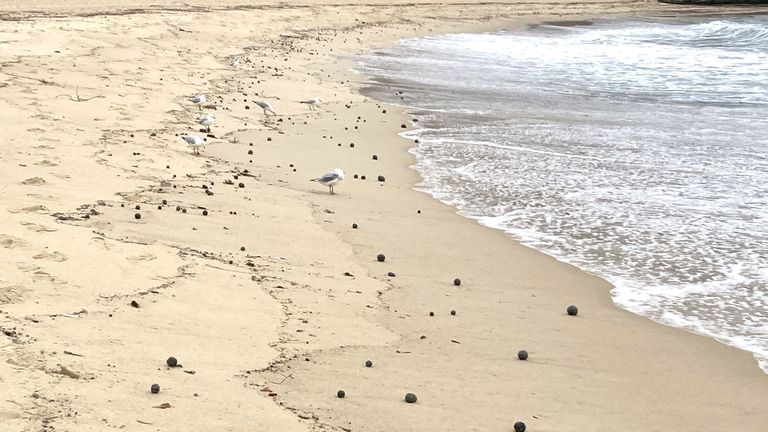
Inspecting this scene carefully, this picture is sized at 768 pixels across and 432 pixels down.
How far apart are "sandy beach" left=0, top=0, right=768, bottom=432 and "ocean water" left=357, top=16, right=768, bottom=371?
460 mm

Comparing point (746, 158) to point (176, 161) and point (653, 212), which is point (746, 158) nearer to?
point (653, 212)

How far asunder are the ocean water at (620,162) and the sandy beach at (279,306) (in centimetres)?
46

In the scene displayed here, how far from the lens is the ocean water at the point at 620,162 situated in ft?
24.3

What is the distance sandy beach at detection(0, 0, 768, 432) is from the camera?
4.61 metres

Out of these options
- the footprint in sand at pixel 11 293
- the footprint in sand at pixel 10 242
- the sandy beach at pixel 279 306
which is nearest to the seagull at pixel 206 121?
the sandy beach at pixel 279 306

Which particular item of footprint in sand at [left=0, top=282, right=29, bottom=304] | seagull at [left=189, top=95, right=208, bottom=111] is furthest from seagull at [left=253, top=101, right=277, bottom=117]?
footprint in sand at [left=0, top=282, right=29, bottom=304]

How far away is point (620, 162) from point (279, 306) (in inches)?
267

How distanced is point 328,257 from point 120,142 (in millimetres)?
3626

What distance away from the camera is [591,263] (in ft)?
25.5

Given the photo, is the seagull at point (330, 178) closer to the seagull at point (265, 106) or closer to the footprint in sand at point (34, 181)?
the footprint in sand at point (34, 181)

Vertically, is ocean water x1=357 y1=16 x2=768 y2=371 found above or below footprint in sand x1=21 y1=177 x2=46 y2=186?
below

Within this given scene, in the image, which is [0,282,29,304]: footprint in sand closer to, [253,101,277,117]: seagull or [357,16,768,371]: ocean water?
[357,16,768,371]: ocean water

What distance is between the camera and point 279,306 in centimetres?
593

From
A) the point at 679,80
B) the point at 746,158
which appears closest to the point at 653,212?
the point at 746,158
